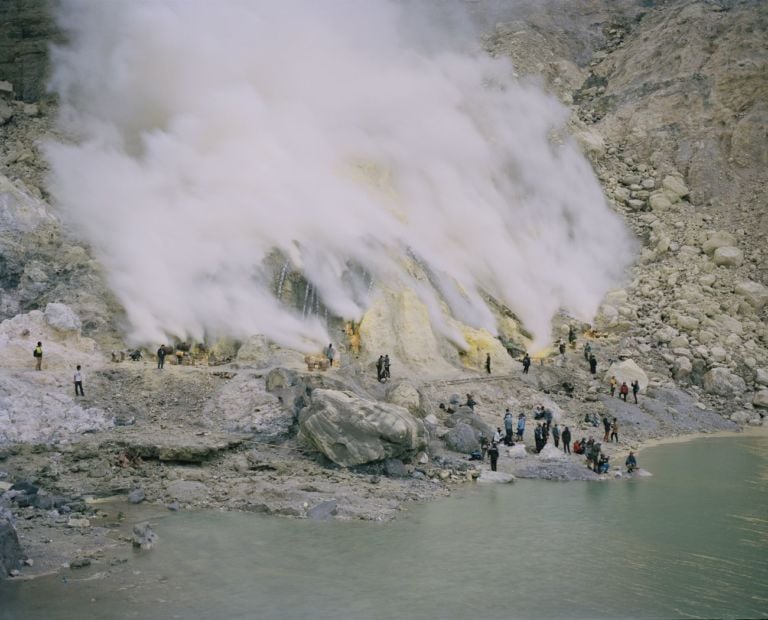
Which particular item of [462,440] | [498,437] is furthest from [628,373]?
[462,440]

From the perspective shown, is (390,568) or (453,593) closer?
(453,593)

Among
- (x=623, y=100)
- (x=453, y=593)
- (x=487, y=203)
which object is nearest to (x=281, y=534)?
(x=453, y=593)

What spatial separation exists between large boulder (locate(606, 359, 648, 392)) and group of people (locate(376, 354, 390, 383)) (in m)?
10.5

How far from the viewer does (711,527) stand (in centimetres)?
1384

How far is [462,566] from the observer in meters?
11.6

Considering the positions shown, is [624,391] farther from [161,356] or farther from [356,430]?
[161,356]

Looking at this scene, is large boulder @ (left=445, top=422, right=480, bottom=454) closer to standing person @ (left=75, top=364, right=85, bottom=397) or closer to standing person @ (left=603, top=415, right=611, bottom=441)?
standing person @ (left=603, top=415, right=611, bottom=441)

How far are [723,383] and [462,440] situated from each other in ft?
50.5

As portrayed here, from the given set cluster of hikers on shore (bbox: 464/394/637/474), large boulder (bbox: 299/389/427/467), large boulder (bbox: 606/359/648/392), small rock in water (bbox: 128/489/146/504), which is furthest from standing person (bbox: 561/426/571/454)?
small rock in water (bbox: 128/489/146/504)

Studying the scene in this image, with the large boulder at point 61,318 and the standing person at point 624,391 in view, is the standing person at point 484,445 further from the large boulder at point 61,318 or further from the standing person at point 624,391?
the large boulder at point 61,318

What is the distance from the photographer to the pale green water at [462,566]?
9781 millimetres

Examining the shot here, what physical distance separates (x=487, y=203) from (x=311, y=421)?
2365cm

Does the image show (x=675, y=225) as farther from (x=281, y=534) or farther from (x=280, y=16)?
(x=281, y=534)

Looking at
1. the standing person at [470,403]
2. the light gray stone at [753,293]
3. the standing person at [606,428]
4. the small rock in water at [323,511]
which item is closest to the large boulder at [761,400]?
the light gray stone at [753,293]
